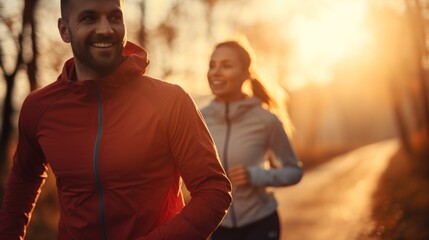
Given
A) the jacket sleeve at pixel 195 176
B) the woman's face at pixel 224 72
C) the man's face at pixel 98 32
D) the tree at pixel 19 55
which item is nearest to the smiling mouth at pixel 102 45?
the man's face at pixel 98 32

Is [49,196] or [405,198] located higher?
[49,196]

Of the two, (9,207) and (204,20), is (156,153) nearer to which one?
(9,207)

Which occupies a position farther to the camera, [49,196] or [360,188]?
[360,188]

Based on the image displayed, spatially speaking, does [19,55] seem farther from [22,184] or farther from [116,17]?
[116,17]

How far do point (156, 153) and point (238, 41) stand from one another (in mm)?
3159

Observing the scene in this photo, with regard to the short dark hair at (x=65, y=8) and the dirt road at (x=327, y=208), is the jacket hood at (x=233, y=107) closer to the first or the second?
the short dark hair at (x=65, y=8)

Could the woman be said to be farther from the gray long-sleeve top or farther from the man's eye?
the man's eye

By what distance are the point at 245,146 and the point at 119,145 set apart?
9.30 ft

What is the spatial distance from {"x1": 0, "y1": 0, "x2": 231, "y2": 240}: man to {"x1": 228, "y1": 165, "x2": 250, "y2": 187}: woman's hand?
2347mm

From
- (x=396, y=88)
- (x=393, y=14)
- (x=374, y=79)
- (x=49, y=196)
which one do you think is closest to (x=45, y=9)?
(x=49, y=196)

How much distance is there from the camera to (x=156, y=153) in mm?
2242

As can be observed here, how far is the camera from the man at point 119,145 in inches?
86.0

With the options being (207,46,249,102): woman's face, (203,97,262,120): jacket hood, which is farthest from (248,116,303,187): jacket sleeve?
(207,46,249,102): woman's face

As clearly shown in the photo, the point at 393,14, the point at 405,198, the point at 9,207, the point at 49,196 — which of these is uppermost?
the point at 9,207
